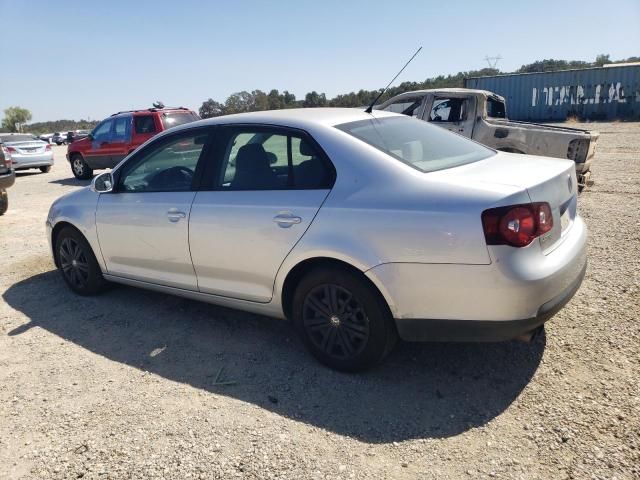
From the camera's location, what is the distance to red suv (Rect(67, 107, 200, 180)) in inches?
499

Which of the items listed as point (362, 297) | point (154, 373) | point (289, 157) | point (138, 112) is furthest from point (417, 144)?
point (138, 112)

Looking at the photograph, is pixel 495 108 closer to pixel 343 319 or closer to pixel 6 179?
pixel 343 319

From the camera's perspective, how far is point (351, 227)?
293cm

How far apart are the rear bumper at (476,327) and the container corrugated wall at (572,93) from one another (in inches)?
1268

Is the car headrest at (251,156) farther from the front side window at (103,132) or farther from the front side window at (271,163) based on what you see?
the front side window at (103,132)

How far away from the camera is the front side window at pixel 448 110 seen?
927cm

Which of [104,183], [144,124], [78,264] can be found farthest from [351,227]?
[144,124]

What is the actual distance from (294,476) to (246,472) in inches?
9.5

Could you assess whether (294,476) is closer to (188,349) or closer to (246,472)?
(246,472)

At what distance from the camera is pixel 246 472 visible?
2.45 m

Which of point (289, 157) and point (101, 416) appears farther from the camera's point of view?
point (289, 157)

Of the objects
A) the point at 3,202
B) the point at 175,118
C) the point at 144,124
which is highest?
the point at 175,118

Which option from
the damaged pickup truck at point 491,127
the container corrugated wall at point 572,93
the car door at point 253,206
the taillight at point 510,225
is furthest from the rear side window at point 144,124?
the container corrugated wall at point 572,93

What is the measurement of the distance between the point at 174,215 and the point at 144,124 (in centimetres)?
992
